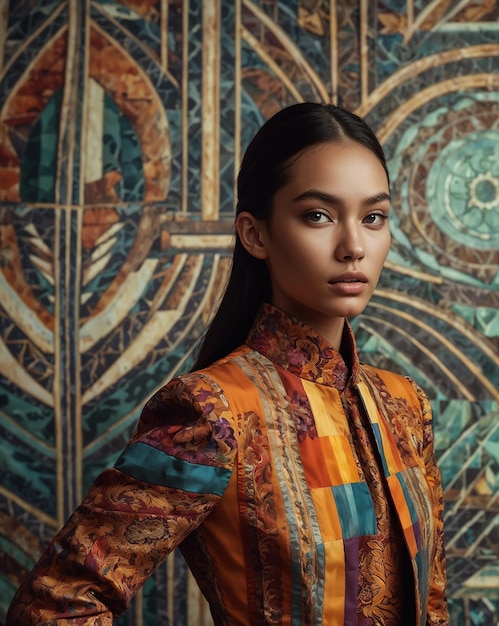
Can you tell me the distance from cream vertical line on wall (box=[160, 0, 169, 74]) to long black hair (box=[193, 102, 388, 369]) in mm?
1411

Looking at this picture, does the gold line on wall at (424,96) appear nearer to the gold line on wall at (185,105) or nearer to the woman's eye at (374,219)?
the gold line on wall at (185,105)

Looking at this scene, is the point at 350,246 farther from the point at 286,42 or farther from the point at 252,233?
the point at 286,42

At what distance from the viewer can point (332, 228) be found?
1317 millimetres

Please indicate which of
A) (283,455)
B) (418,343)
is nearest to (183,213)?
(418,343)

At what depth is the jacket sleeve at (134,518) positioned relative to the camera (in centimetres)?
114

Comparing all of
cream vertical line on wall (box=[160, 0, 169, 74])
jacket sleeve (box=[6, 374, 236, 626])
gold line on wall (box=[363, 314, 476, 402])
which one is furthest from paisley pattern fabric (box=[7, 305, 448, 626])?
cream vertical line on wall (box=[160, 0, 169, 74])

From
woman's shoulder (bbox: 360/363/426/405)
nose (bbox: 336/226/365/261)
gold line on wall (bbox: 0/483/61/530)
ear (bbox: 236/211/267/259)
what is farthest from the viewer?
gold line on wall (bbox: 0/483/61/530)

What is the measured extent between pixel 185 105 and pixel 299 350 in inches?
59.8

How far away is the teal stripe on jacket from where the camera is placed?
3.89 ft

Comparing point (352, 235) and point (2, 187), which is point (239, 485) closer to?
point (352, 235)

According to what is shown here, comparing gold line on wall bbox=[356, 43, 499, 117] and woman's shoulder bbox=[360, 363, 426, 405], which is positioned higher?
gold line on wall bbox=[356, 43, 499, 117]

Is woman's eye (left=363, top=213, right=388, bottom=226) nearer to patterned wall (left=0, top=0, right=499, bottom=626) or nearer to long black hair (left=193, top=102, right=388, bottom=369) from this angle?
long black hair (left=193, top=102, right=388, bottom=369)

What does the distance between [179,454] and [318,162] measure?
18.7 inches

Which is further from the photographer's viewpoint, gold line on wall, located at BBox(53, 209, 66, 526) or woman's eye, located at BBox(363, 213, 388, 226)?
gold line on wall, located at BBox(53, 209, 66, 526)
